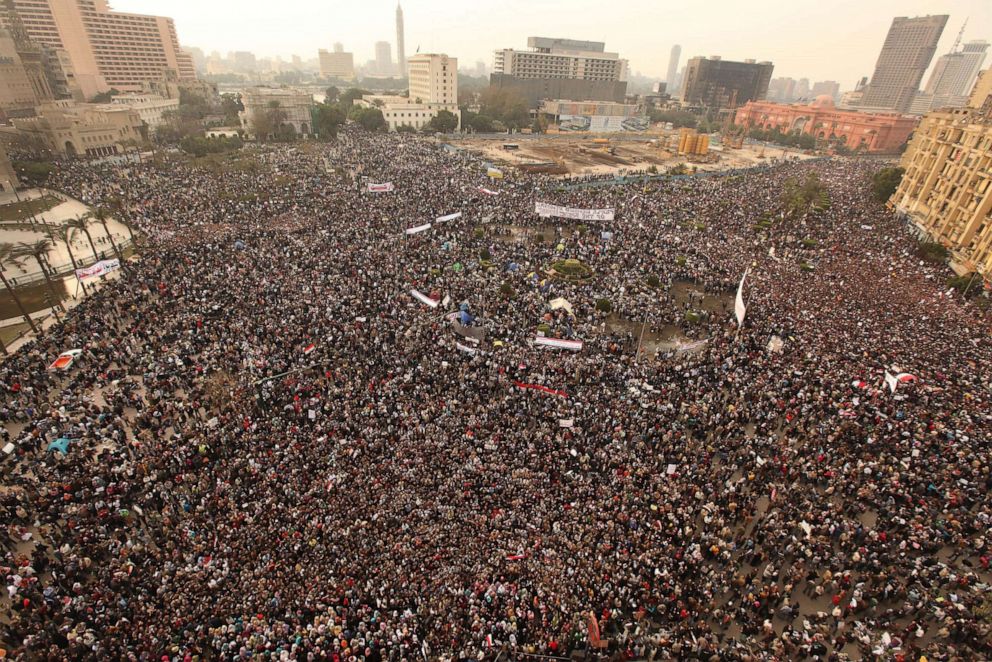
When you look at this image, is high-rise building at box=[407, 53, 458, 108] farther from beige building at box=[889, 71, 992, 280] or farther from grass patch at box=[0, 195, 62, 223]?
beige building at box=[889, 71, 992, 280]

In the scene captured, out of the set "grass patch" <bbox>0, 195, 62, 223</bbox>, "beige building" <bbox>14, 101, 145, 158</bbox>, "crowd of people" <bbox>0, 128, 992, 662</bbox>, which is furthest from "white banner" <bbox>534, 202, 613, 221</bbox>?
"beige building" <bbox>14, 101, 145, 158</bbox>

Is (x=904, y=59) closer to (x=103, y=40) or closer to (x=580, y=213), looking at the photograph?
(x=580, y=213)

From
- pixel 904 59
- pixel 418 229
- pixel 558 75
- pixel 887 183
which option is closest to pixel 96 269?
pixel 418 229

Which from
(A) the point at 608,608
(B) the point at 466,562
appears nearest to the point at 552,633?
(A) the point at 608,608

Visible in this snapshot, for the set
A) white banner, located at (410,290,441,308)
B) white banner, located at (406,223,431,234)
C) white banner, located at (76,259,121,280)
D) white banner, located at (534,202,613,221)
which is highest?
white banner, located at (534,202,613,221)

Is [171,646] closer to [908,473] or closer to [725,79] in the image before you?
[908,473]

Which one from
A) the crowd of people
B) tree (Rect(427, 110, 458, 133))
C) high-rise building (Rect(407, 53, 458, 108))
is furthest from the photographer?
high-rise building (Rect(407, 53, 458, 108))
